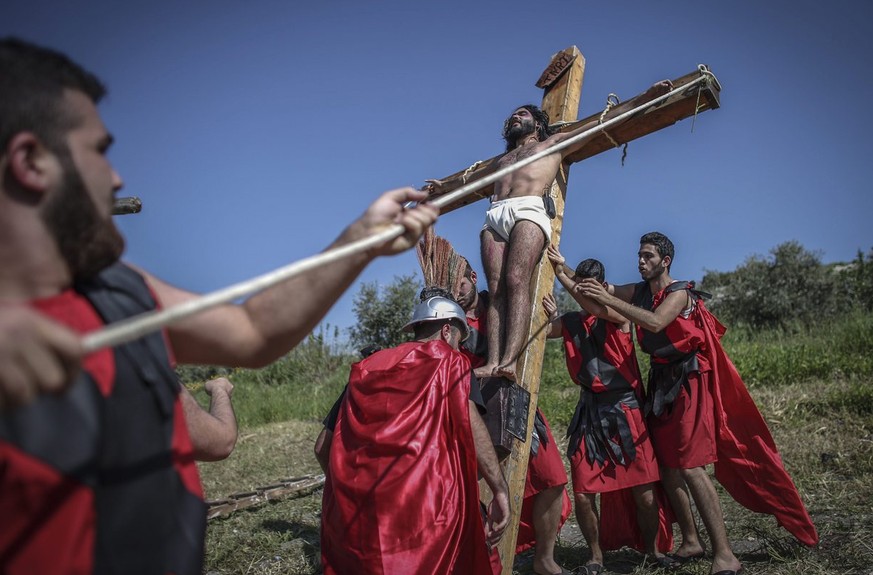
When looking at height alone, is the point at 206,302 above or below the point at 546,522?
above

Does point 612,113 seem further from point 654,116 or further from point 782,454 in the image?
point 782,454

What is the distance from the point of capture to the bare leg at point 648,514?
→ 4867 mm

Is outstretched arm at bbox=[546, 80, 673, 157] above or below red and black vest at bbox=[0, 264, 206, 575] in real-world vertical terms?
above

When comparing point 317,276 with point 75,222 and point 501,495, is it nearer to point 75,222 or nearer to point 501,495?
point 75,222

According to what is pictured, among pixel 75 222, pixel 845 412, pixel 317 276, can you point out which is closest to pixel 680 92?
pixel 317 276

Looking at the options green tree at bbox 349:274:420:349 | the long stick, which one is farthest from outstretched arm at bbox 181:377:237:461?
green tree at bbox 349:274:420:349

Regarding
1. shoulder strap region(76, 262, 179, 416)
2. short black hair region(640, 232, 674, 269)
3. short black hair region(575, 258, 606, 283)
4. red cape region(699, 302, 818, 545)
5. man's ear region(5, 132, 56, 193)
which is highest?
short black hair region(640, 232, 674, 269)

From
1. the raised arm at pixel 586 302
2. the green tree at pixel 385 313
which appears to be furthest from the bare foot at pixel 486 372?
the green tree at pixel 385 313

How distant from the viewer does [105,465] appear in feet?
4.06

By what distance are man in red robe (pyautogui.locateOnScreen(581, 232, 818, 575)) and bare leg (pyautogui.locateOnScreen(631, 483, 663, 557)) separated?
141 millimetres

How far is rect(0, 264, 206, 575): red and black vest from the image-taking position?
3.57ft

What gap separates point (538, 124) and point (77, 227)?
3.08m

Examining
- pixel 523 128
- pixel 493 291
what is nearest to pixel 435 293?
pixel 493 291

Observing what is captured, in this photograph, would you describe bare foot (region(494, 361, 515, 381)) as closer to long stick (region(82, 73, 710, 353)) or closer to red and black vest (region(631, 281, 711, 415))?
long stick (region(82, 73, 710, 353))
